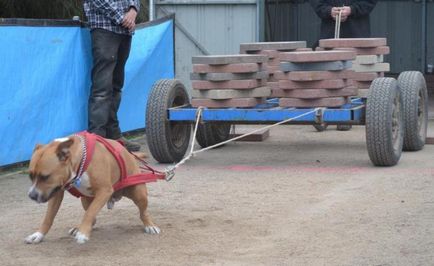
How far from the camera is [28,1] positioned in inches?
536

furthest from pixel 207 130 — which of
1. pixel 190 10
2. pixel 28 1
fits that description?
pixel 28 1

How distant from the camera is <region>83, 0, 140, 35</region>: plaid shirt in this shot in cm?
909

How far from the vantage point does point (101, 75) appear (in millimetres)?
9312

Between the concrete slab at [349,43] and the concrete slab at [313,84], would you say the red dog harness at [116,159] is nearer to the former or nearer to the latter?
the concrete slab at [313,84]

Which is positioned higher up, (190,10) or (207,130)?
(190,10)

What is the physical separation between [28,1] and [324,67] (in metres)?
6.75

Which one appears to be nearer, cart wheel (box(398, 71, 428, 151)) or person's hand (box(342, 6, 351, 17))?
cart wheel (box(398, 71, 428, 151))

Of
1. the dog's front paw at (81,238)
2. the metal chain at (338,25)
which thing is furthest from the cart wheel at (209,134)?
the dog's front paw at (81,238)

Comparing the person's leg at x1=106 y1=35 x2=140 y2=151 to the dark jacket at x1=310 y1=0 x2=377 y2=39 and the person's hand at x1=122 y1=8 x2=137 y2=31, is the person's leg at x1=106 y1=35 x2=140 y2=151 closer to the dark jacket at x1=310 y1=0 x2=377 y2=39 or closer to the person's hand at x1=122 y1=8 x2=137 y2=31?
the person's hand at x1=122 y1=8 x2=137 y2=31

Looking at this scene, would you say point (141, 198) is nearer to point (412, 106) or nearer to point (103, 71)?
point (103, 71)

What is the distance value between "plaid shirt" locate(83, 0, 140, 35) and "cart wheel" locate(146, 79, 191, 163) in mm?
764

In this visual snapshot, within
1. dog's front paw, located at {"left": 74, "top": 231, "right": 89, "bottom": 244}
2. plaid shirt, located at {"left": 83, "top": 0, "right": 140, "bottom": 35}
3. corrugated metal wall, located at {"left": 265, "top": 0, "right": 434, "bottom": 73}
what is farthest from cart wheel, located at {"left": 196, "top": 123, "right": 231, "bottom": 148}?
corrugated metal wall, located at {"left": 265, "top": 0, "right": 434, "bottom": 73}

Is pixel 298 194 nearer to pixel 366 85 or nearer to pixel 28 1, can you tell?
pixel 366 85

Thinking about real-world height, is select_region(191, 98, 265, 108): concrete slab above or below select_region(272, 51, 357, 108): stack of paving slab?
below
